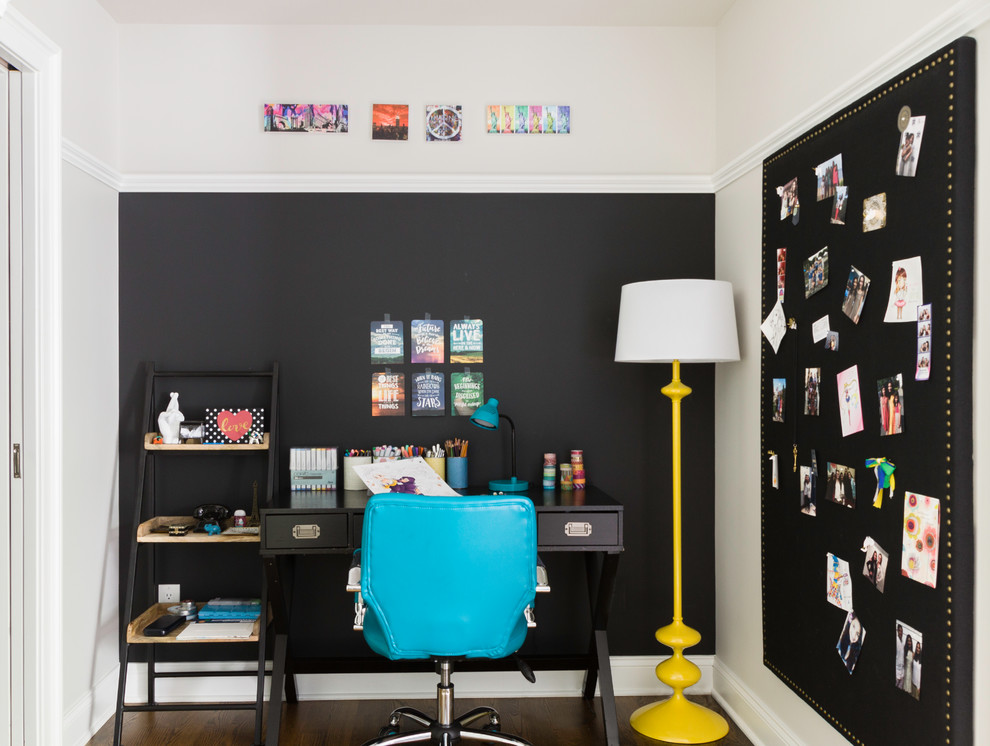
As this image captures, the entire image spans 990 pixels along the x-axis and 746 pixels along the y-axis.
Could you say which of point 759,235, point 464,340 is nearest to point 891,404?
point 759,235

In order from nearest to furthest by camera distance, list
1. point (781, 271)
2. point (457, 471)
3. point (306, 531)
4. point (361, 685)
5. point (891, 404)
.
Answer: point (891, 404) → point (781, 271) → point (306, 531) → point (457, 471) → point (361, 685)

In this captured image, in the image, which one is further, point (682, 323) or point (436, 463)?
point (436, 463)

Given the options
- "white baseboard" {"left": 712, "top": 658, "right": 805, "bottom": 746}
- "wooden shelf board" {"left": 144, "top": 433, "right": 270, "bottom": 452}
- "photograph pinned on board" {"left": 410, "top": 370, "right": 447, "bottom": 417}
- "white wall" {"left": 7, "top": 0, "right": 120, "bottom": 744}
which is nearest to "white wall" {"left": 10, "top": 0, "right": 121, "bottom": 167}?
"white wall" {"left": 7, "top": 0, "right": 120, "bottom": 744}

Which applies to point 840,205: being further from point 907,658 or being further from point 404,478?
point 404,478

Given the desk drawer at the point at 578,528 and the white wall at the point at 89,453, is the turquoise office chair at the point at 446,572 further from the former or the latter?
the white wall at the point at 89,453

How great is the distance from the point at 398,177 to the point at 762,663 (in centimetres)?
237

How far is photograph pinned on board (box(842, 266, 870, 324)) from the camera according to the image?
2043mm

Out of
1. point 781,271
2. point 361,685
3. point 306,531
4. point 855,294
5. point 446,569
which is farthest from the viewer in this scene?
point 361,685

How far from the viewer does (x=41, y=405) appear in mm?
2354

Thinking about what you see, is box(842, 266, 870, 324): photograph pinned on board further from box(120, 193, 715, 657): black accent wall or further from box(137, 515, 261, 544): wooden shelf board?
box(137, 515, 261, 544): wooden shelf board

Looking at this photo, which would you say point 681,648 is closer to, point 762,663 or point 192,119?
point 762,663

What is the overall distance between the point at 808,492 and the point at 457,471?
1.31m

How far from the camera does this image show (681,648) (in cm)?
290

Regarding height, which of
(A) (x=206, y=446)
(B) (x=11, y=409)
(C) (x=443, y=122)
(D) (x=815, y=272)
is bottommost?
(A) (x=206, y=446)
